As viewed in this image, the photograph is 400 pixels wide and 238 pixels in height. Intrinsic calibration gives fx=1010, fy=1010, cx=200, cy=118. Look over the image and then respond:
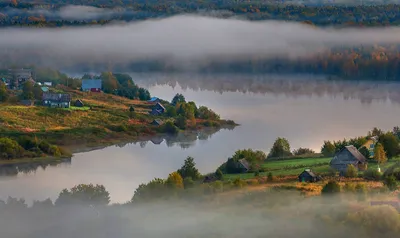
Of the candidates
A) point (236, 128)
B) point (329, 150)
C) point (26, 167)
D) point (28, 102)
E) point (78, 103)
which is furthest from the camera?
point (78, 103)

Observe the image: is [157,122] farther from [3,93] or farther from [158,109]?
[3,93]

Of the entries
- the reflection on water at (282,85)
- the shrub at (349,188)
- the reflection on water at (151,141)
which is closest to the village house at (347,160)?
the shrub at (349,188)

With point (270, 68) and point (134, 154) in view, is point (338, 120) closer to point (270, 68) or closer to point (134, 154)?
point (134, 154)

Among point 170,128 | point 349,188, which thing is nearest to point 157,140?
point 170,128

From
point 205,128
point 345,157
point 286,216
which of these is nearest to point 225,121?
point 205,128

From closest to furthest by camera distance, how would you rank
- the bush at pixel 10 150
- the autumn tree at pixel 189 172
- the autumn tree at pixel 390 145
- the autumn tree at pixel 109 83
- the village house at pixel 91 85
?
the autumn tree at pixel 189 172, the autumn tree at pixel 390 145, the bush at pixel 10 150, the village house at pixel 91 85, the autumn tree at pixel 109 83

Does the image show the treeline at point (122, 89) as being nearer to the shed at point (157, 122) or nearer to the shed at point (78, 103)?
the shed at point (78, 103)
